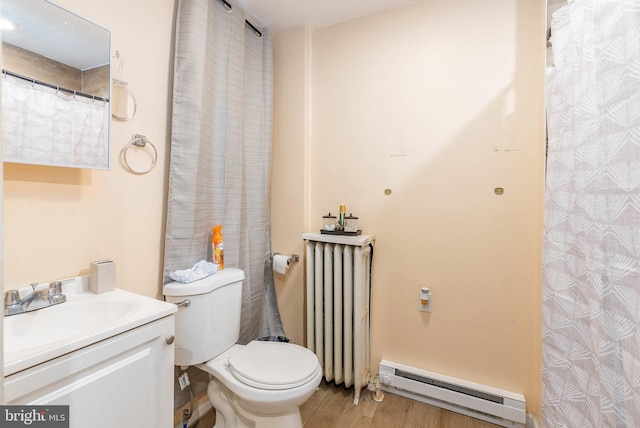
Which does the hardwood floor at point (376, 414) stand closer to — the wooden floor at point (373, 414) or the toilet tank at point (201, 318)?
the wooden floor at point (373, 414)

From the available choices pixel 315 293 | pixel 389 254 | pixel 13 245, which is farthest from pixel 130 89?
pixel 389 254

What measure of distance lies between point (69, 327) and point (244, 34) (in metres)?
1.69

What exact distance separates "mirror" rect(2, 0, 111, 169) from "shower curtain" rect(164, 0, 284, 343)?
307 mm

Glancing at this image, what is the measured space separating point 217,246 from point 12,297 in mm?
755

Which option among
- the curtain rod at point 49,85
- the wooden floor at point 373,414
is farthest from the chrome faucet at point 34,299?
the wooden floor at point 373,414

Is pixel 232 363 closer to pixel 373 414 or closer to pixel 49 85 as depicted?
pixel 373 414

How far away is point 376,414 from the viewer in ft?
5.27

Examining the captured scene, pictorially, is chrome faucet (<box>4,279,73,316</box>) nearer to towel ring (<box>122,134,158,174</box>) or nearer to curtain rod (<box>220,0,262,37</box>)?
towel ring (<box>122,134,158,174</box>)

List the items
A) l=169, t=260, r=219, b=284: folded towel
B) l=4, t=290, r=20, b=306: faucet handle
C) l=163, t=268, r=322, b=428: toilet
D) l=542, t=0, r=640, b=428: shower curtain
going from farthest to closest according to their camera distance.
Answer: l=169, t=260, r=219, b=284: folded towel, l=163, t=268, r=322, b=428: toilet, l=4, t=290, r=20, b=306: faucet handle, l=542, t=0, r=640, b=428: shower curtain

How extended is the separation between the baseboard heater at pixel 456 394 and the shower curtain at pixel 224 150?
78 cm

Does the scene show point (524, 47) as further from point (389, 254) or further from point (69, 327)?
point (69, 327)

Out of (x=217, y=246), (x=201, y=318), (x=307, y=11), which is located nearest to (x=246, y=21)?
(x=307, y=11)

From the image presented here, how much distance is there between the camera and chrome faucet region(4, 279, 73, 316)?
0.94m

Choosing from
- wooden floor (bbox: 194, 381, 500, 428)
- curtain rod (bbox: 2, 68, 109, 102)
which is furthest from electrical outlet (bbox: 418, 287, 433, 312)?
curtain rod (bbox: 2, 68, 109, 102)
